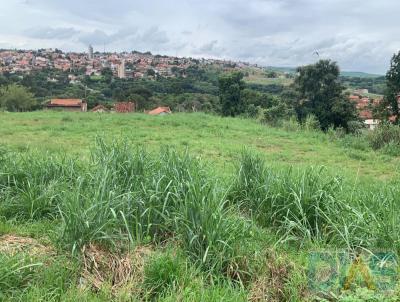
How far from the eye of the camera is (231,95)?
24953 mm

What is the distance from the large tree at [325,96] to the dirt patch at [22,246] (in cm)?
2129

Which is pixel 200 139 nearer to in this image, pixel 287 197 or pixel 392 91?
pixel 287 197

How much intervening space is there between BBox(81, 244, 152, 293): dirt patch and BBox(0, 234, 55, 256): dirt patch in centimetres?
34

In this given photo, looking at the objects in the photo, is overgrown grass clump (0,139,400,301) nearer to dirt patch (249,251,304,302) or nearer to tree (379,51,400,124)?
dirt patch (249,251,304,302)

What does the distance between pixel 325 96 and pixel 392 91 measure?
3998 millimetres

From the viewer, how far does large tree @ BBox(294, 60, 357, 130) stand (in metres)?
23.2

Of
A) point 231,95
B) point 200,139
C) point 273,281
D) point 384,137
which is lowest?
point 200,139

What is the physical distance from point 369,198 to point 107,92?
34846mm

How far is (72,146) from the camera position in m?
9.07

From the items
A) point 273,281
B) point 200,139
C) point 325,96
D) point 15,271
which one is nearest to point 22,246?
point 15,271

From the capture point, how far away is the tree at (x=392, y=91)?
24173 millimetres

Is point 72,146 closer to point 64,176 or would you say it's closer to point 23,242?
point 64,176

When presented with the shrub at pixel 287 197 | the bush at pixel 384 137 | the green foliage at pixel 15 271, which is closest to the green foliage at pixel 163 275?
the green foliage at pixel 15 271

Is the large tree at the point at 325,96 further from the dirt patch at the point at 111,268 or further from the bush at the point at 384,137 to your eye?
the dirt patch at the point at 111,268
